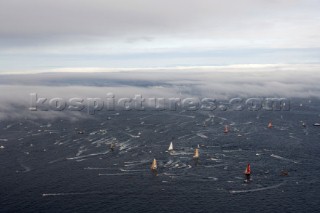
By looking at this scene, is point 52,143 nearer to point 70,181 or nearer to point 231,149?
point 70,181

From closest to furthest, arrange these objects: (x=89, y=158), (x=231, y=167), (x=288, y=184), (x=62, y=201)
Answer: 1. (x=62, y=201)
2. (x=288, y=184)
3. (x=231, y=167)
4. (x=89, y=158)

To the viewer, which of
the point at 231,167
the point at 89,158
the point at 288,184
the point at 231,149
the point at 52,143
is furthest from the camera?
the point at 52,143

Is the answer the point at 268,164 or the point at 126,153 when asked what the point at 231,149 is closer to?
the point at 268,164

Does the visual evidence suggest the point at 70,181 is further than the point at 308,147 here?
No

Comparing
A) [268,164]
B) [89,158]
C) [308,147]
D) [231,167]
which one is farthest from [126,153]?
[308,147]

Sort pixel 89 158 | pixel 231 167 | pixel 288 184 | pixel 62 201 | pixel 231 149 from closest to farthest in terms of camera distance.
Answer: pixel 62 201
pixel 288 184
pixel 231 167
pixel 89 158
pixel 231 149

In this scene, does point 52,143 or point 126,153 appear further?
point 52,143

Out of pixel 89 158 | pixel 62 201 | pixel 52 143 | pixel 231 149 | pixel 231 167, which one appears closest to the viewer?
pixel 62 201

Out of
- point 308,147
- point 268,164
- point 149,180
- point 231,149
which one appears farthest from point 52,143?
point 308,147
